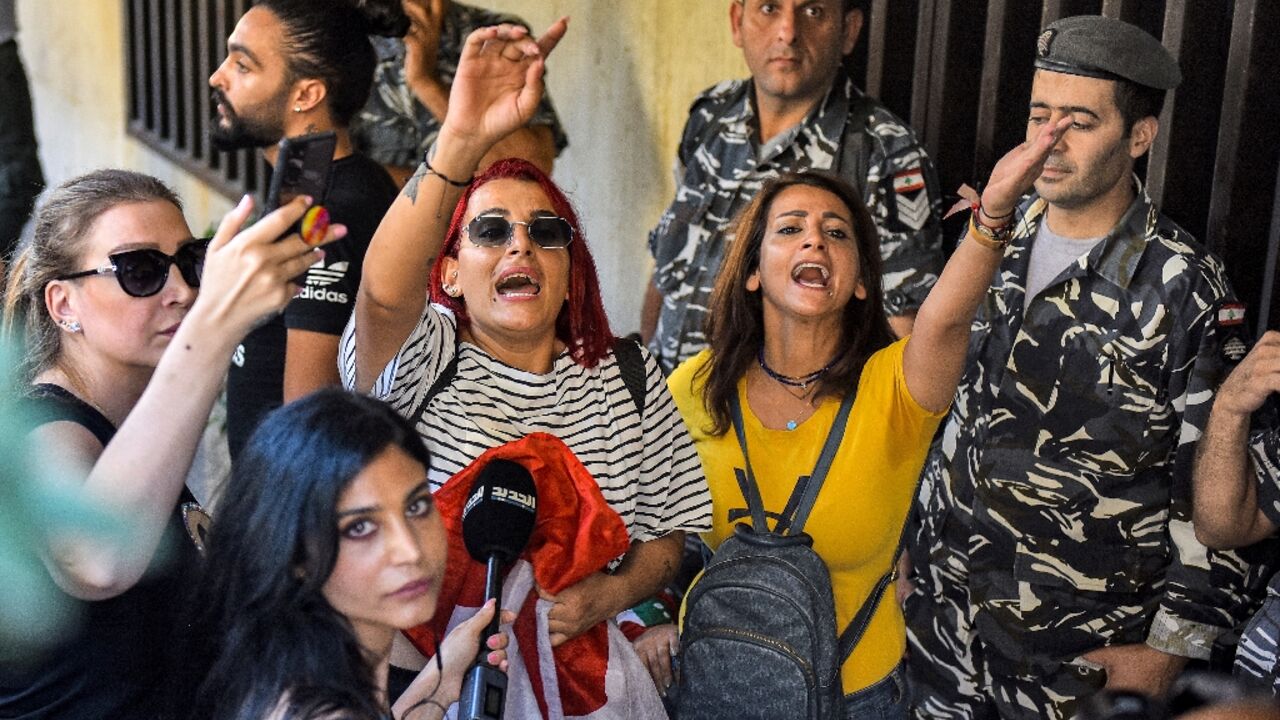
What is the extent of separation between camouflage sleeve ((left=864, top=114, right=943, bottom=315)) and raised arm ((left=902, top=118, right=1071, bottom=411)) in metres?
0.97

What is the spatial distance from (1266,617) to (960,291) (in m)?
0.88

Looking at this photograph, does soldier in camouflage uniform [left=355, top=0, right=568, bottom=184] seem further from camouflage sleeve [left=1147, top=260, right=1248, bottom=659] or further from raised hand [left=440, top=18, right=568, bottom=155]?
camouflage sleeve [left=1147, top=260, right=1248, bottom=659]

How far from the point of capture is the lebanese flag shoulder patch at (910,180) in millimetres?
3828

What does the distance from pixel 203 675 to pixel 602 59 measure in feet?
12.3

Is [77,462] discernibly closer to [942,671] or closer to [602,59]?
[942,671]

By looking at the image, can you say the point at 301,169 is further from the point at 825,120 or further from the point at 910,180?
the point at 825,120

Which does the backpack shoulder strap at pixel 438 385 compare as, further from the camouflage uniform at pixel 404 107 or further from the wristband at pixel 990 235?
the camouflage uniform at pixel 404 107

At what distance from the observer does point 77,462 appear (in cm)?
204

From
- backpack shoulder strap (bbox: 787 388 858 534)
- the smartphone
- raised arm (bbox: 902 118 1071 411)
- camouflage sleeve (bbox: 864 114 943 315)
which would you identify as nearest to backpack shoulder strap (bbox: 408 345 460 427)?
the smartphone

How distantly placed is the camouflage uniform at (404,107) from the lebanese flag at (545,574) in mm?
2608

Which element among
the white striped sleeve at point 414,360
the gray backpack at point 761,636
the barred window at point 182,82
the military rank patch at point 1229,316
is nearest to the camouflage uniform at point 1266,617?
the military rank patch at point 1229,316

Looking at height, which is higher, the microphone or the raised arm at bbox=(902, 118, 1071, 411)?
the raised arm at bbox=(902, 118, 1071, 411)

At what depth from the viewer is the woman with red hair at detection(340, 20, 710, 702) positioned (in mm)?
2424

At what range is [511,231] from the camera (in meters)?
2.69
